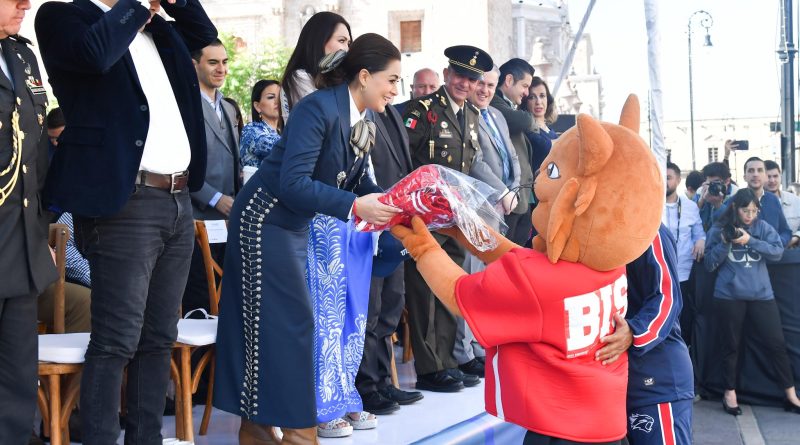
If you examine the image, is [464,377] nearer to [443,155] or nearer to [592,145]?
[443,155]

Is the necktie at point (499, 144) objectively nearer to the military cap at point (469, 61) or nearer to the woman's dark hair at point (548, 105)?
the military cap at point (469, 61)

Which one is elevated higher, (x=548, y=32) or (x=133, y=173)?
(x=548, y=32)

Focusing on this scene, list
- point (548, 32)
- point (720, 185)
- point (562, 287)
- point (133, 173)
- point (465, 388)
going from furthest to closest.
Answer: point (548, 32), point (720, 185), point (465, 388), point (133, 173), point (562, 287)

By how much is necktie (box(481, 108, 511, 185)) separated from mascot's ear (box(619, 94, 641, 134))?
2.90 metres

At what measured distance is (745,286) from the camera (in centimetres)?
780

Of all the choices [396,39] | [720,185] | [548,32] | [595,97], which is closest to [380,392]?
[720,185]

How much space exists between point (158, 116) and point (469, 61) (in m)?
2.80

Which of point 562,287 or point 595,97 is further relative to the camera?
point 595,97

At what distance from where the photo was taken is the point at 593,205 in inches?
117

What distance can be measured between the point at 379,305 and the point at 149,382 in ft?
5.15

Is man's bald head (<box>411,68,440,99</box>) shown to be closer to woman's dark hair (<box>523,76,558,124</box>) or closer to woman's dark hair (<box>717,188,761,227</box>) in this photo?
woman's dark hair (<box>523,76,558,124</box>)

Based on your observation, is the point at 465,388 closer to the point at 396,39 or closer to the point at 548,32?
the point at 396,39

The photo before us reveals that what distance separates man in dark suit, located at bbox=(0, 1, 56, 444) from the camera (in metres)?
3.09

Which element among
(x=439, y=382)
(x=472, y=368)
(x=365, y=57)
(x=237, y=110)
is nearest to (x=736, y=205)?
(x=472, y=368)
